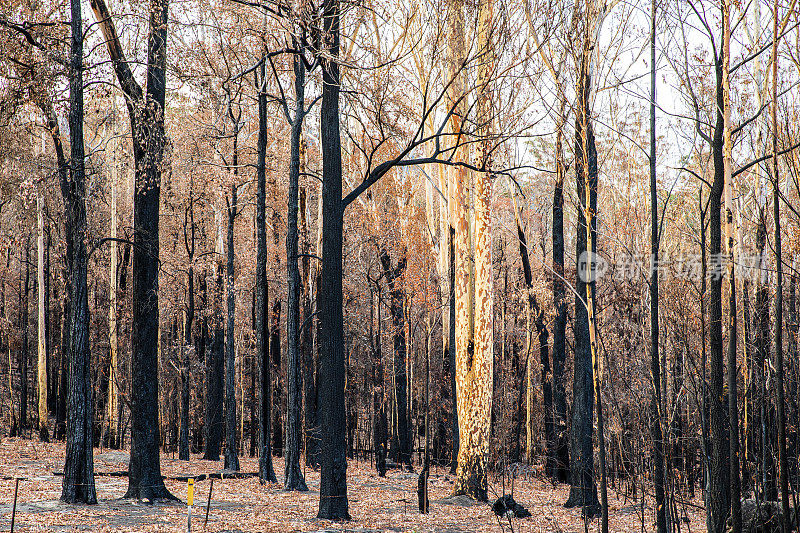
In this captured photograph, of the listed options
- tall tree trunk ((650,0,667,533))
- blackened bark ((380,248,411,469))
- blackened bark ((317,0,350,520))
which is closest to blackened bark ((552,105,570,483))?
blackened bark ((380,248,411,469))

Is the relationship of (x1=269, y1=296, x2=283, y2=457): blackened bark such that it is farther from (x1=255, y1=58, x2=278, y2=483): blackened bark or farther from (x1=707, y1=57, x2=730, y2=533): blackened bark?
(x1=707, y1=57, x2=730, y2=533): blackened bark

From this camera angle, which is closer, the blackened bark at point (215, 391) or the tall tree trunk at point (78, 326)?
the tall tree trunk at point (78, 326)

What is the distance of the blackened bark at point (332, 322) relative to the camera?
958 cm

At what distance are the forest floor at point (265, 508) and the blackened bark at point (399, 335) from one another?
3.55m

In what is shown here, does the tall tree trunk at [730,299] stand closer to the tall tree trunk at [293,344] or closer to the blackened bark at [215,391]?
the tall tree trunk at [293,344]

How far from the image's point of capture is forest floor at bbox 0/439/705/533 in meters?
9.08

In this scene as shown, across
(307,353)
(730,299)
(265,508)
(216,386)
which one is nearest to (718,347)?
(730,299)

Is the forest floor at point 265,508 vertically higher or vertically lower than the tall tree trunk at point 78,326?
lower

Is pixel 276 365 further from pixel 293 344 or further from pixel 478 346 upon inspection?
pixel 478 346

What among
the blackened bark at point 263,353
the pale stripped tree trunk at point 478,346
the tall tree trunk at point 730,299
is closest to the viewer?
the tall tree trunk at point 730,299

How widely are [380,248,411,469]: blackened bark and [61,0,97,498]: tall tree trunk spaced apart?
38.4 ft

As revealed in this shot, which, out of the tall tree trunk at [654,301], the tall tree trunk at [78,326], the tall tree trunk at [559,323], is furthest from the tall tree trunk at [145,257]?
the tall tree trunk at [559,323]

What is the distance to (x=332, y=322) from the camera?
9.66m

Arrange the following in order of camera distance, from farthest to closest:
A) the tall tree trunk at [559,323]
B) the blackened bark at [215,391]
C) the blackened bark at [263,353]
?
the blackened bark at [215,391]
the tall tree trunk at [559,323]
the blackened bark at [263,353]
